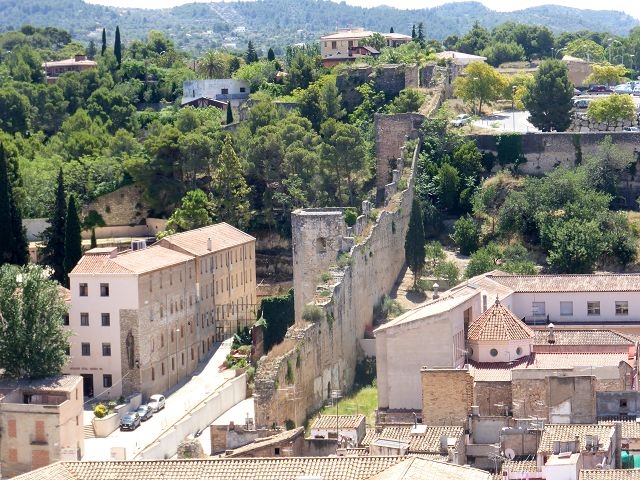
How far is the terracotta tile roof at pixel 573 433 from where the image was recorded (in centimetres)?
3978

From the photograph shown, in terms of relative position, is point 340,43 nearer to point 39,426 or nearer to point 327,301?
point 327,301

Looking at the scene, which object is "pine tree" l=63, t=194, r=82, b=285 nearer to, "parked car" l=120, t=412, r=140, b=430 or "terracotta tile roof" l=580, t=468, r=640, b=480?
"parked car" l=120, t=412, r=140, b=430

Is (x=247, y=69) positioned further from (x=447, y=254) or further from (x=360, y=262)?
(x=360, y=262)

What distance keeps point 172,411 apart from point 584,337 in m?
12.7

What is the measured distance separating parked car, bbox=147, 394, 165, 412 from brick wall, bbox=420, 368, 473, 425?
1215 cm

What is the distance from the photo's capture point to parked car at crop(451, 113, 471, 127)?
7495 cm

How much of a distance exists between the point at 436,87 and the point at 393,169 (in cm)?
1192

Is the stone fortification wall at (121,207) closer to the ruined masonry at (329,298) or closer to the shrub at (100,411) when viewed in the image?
the ruined masonry at (329,298)

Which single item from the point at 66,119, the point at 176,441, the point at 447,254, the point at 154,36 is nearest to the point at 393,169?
the point at 447,254

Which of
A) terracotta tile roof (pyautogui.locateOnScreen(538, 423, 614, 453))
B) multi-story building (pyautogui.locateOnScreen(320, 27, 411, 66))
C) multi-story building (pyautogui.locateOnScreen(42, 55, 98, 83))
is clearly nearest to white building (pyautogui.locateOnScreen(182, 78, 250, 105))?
multi-story building (pyautogui.locateOnScreen(320, 27, 411, 66))

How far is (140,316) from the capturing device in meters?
57.7

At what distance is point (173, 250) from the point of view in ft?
205

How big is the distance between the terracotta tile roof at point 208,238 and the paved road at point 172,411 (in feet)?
11.4

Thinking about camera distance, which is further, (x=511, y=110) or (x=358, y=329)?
(x=511, y=110)
